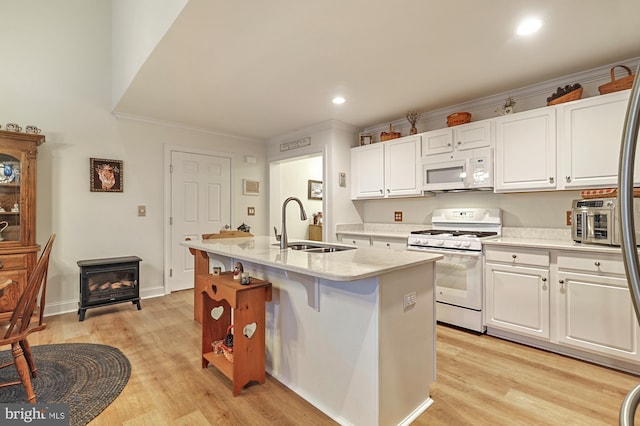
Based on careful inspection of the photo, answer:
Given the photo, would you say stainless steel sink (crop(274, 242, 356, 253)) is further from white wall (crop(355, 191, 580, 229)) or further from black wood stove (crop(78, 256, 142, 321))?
black wood stove (crop(78, 256, 142, 321))

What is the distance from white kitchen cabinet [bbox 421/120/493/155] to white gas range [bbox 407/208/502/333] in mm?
715

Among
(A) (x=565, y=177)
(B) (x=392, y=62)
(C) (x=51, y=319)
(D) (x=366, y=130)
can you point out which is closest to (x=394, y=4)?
(B) (x=392, y=62)

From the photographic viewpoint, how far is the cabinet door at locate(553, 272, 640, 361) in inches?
84.7

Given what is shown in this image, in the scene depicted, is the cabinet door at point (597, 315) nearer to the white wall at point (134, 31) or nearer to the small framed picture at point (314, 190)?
the white wall at point (134, 31)

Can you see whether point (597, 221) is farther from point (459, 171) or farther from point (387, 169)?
point (387, 169)

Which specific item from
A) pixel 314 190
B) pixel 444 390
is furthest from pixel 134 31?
pixel 444 390

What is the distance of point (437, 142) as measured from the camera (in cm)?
351

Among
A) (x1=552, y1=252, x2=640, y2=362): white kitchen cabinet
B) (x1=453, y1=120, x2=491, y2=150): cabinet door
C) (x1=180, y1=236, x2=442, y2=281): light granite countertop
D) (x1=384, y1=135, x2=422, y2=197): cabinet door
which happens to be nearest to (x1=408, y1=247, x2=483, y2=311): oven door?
(x1=552, y1=252, x2=640, y2=362): white kitchen cabinet

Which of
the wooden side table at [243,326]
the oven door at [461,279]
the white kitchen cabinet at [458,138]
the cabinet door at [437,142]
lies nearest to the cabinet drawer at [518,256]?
the oven door at [461,279]

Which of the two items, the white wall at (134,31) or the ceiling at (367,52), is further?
the white wall at (134,31)

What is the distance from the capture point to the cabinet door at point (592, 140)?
7.88ft

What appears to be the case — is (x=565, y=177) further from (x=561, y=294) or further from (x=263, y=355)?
(x=263, y=355)

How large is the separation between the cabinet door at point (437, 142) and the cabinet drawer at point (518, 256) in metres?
1.21

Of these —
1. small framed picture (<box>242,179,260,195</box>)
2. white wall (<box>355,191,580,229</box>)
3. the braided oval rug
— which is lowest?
the braided oval rug
